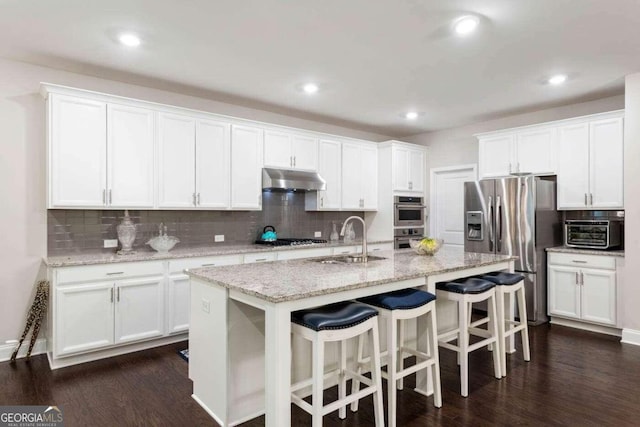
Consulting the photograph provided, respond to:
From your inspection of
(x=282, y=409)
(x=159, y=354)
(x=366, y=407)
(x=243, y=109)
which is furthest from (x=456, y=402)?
(x=243, y=109)

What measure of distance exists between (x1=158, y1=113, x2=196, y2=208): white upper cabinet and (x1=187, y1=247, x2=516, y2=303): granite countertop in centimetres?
159

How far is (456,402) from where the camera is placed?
2.66 metres

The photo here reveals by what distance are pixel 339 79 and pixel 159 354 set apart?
10.4 feet

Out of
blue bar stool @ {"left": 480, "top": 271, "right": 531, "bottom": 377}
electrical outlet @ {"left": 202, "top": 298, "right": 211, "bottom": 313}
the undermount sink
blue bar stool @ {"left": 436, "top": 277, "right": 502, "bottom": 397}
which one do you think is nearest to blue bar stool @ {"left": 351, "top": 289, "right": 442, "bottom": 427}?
blue bar stool @ {"left": 436, "top": 277, "right": 502, "bottom": 397}

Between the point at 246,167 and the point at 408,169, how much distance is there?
274 centimetres

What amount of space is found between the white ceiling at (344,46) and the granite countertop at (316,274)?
5.81ft

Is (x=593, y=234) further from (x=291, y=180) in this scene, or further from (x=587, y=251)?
(x=291, y=180)

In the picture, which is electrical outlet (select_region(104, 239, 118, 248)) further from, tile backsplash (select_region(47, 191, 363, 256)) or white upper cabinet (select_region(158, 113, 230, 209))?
white upper cabinet (select_region(158, 113, 230, 209))

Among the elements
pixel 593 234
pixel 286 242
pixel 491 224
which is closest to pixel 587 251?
pixel 593 234

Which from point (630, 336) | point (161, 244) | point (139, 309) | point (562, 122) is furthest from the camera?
point (562, 122)

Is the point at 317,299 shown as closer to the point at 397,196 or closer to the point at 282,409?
the point at 282,409

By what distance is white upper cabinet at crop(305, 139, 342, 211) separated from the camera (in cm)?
539

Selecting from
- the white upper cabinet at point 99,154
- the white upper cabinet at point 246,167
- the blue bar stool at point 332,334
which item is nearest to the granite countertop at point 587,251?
the blue bar stool at point 332,334

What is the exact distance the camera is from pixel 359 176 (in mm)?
5859
